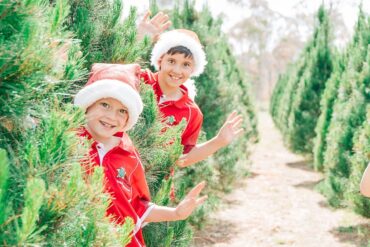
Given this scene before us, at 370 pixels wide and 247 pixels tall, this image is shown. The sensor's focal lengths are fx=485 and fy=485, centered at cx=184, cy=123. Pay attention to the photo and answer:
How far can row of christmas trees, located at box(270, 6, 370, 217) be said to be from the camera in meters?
6.05

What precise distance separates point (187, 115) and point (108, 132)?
1.34 metres

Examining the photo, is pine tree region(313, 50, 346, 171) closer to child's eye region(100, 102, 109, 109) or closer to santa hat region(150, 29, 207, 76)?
santa hat region(150, 29, 207, 76)

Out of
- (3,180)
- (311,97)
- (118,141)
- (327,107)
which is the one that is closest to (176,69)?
(118,141)

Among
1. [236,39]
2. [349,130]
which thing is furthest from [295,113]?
[236,39]

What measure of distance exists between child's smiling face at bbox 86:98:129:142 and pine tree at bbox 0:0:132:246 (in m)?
0.52

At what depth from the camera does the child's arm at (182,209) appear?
224cm

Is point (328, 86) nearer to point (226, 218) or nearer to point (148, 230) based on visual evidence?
point (226, 218)

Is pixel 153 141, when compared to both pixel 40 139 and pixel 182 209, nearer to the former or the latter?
pixel 182 209

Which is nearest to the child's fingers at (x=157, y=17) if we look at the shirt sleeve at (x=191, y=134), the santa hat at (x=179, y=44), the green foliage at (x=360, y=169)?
the santa hat at (x=179, y=44)

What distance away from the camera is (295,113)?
12.2 m

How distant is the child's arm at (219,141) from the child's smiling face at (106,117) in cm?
104

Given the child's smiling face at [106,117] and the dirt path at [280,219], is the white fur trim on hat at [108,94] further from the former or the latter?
the dirt path at [280,219]

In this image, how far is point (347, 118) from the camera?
6.96 metres

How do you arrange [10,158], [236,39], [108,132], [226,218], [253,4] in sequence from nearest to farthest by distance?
[10,158], [108,132], [226,218], [253,4], [236,39]
